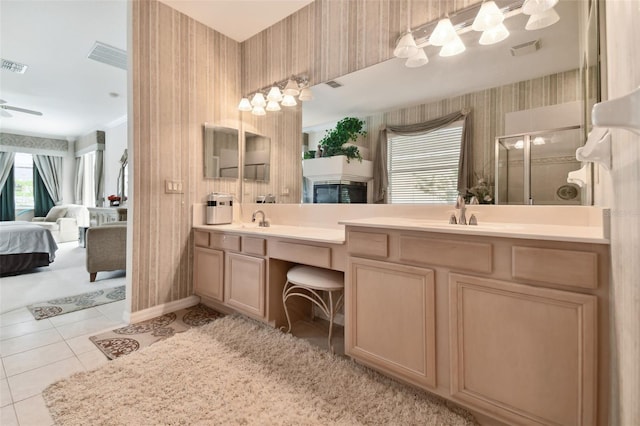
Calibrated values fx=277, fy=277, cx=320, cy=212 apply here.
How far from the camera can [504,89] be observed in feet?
5.09

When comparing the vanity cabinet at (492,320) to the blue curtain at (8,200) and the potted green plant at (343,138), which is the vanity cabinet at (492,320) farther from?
the blue curtain at (8,200)

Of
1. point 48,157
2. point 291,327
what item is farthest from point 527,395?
point 48,157

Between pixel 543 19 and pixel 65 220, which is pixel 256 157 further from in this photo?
pixel 65 220

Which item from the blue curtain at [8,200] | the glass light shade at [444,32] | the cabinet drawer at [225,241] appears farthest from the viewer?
the blue curtain at [8,200]

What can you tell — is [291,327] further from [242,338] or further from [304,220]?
[304,220]

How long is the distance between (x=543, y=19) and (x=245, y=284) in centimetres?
244

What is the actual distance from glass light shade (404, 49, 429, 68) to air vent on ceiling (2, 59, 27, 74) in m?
4.73

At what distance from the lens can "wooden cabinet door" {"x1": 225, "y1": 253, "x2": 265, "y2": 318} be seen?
2057 mm

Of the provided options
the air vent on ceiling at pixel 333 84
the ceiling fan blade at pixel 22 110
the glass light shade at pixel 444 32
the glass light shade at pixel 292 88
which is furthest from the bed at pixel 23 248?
the glass light shade at pixel 444 32

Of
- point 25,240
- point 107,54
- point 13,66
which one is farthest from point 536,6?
point 25,240

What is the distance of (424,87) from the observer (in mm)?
1823

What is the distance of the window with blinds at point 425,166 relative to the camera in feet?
5.59

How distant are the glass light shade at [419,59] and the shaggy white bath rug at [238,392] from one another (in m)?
1.93

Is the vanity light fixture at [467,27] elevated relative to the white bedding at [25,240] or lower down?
elevated
